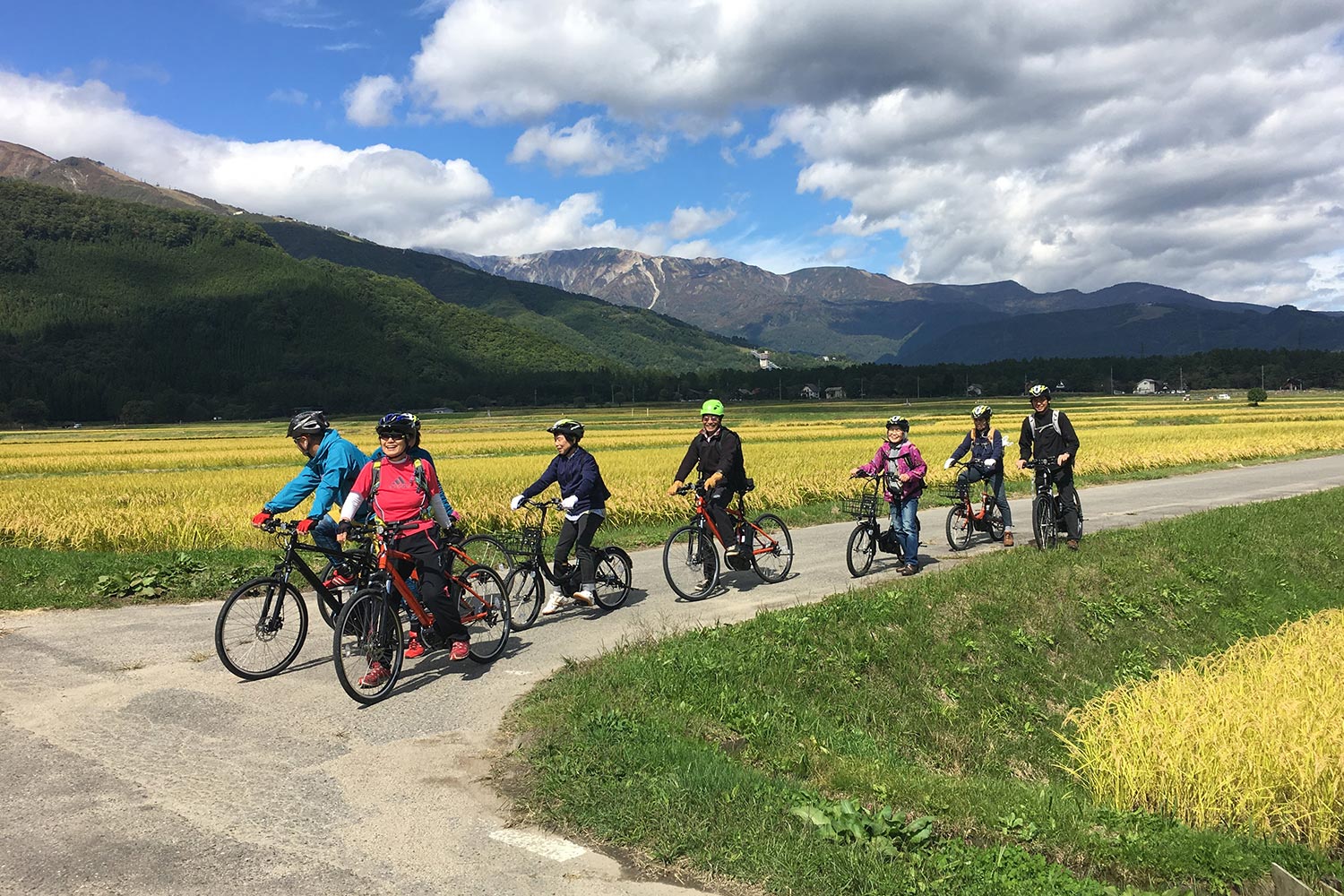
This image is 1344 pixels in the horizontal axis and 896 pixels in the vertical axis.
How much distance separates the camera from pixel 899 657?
8.48 meters

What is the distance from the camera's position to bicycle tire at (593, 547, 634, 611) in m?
10.0

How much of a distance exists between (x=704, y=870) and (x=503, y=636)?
14.6 feet

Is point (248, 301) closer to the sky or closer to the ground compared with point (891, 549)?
closer to the sky

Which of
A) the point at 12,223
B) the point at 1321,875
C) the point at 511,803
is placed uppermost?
the point at 12,223

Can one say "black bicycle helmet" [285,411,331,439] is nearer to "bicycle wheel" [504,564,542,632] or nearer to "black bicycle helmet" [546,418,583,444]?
"black bicycle helmet" [546,418,583,444]

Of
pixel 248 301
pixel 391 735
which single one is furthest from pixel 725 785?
pixel 248 301

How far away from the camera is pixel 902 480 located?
458 inches

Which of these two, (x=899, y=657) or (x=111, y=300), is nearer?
(x=899, y=657)

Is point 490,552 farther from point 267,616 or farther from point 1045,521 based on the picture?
point 1045,521

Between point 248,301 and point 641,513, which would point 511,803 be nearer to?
point 641,513

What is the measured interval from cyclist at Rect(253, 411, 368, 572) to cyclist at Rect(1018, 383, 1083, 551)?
33.4 feet

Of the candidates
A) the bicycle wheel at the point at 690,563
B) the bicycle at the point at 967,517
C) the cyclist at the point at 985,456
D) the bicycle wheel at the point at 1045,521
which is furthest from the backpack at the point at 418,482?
the bicycle at the point at 967,517

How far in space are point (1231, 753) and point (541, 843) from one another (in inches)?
203

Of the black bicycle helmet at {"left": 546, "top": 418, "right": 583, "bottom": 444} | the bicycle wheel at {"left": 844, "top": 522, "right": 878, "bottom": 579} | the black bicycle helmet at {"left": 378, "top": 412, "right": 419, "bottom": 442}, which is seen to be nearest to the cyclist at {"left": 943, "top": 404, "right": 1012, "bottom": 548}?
the bicycle wheel at {"left": 844, "top": 522, "right": 878, "bottom": 579}
